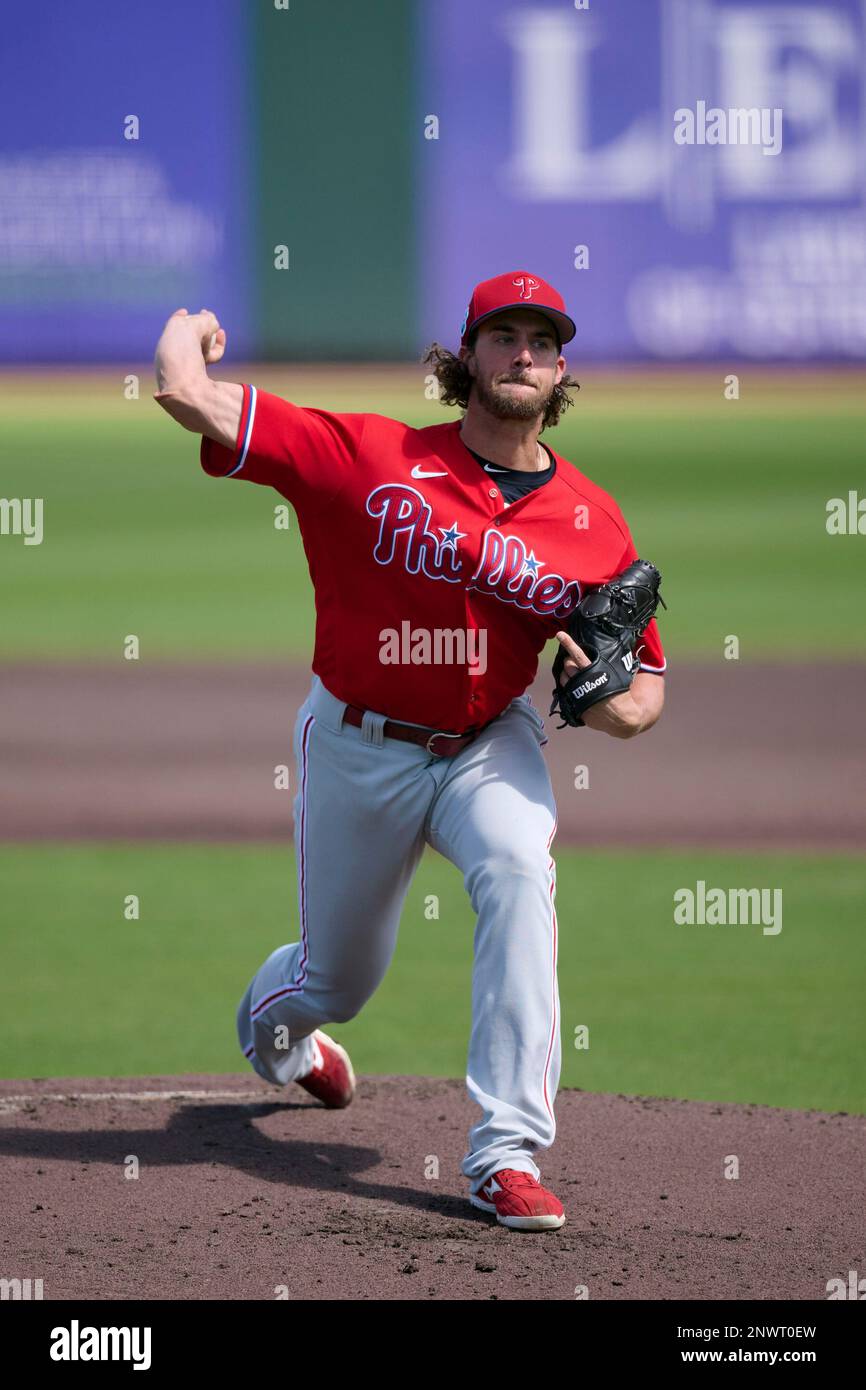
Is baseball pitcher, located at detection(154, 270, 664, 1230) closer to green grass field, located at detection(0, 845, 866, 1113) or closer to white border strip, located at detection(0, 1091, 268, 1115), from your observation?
white border strip, located at detection(0, 1091, 268, 1115)

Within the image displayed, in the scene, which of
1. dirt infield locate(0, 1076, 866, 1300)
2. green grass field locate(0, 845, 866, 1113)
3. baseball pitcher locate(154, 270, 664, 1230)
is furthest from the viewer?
green grass field locate(0, 845, 866, 1113)

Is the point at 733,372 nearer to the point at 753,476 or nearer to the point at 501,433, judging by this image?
the point at 753,476

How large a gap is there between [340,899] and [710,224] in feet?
75.5

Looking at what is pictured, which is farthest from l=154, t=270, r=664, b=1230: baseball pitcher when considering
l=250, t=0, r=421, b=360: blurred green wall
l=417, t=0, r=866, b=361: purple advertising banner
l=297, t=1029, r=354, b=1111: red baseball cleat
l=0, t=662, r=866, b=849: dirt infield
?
l=250, t=0, r=421, b=360: blurred green wall

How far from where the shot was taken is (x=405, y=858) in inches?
180

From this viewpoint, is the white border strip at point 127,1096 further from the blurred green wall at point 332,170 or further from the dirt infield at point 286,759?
the blurred green wall at point 332,170

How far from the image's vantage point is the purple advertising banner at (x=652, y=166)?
81.6 feet

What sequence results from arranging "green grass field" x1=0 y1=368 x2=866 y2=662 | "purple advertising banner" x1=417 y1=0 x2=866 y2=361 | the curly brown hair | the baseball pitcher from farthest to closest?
"purple advertising banner" x1=417 y1=0 x2=866 y2=361 < "green grass field" x1=0 y1=368 x2=866 y2=662 < the curly brown hair < the baseball pitcher

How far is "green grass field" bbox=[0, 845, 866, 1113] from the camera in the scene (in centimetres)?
584

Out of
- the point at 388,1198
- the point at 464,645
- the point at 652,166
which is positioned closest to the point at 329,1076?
the point at 388,1198

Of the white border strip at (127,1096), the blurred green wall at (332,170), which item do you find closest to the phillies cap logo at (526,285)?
the white border strip at (127,1096)

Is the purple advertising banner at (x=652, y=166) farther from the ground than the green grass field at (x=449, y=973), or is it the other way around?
the purple advertising banner at (x=652, y=166)

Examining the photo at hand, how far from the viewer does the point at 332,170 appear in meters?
27.3

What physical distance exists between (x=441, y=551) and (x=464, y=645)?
0.24 m
